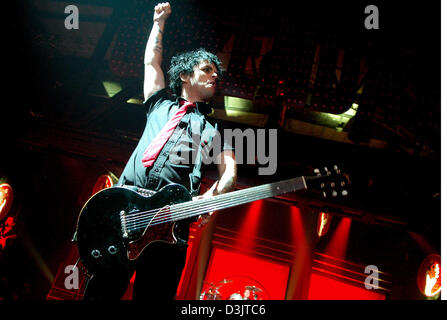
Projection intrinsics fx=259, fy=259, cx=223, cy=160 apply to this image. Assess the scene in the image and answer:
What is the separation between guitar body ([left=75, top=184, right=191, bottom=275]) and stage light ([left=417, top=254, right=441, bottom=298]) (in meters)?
5.29

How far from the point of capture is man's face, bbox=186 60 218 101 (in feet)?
8.09

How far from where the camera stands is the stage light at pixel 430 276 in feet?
15.3

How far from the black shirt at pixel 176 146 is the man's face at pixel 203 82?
0.46 ft

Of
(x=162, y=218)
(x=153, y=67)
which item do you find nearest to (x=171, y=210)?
(x=162, y=218)

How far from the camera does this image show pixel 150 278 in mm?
1766

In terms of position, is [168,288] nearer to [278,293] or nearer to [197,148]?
[197,148]

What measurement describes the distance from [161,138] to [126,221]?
718 millimetres

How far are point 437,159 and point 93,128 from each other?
20.3ft

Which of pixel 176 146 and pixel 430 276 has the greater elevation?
pixel 430 276

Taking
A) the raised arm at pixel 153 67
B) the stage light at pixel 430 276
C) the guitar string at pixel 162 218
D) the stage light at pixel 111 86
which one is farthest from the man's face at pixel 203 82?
the stage light at pixel 111 86

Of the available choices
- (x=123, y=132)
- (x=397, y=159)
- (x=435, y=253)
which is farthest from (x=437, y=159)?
(x=123, y=132)

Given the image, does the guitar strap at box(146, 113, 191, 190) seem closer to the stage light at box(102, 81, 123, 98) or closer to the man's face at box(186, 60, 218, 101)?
the man's face at box(186, 60, 218, 101)

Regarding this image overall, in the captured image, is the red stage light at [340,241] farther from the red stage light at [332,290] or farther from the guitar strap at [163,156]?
the guitar strap at [163,156]

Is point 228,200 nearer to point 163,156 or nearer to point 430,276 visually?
point 163,156
